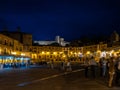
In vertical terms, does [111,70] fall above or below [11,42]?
below

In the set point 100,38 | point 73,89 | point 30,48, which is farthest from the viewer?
point 100,38

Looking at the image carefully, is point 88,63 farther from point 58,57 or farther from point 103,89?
point 58,57

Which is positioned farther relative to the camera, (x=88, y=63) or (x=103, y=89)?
(x=88, y=63)

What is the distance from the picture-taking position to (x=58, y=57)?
495ft

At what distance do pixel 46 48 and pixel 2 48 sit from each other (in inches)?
2949

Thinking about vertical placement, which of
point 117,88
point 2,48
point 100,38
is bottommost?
point 117,88

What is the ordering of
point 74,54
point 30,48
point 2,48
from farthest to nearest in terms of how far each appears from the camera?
point 74,54 < point 30,48 < point 2,48

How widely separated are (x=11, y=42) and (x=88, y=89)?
74943 millimetres

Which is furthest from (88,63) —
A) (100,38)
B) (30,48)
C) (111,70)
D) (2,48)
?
(100,38)

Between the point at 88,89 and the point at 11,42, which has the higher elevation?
the point at 11,42

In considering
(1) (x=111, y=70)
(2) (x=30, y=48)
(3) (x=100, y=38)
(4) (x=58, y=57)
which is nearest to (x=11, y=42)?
(2) (x=30, y=48)

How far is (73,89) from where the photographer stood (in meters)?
17.8

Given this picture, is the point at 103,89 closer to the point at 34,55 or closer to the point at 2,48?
the point at 2,48

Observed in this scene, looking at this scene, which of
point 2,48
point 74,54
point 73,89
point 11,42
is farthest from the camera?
point 74,54
